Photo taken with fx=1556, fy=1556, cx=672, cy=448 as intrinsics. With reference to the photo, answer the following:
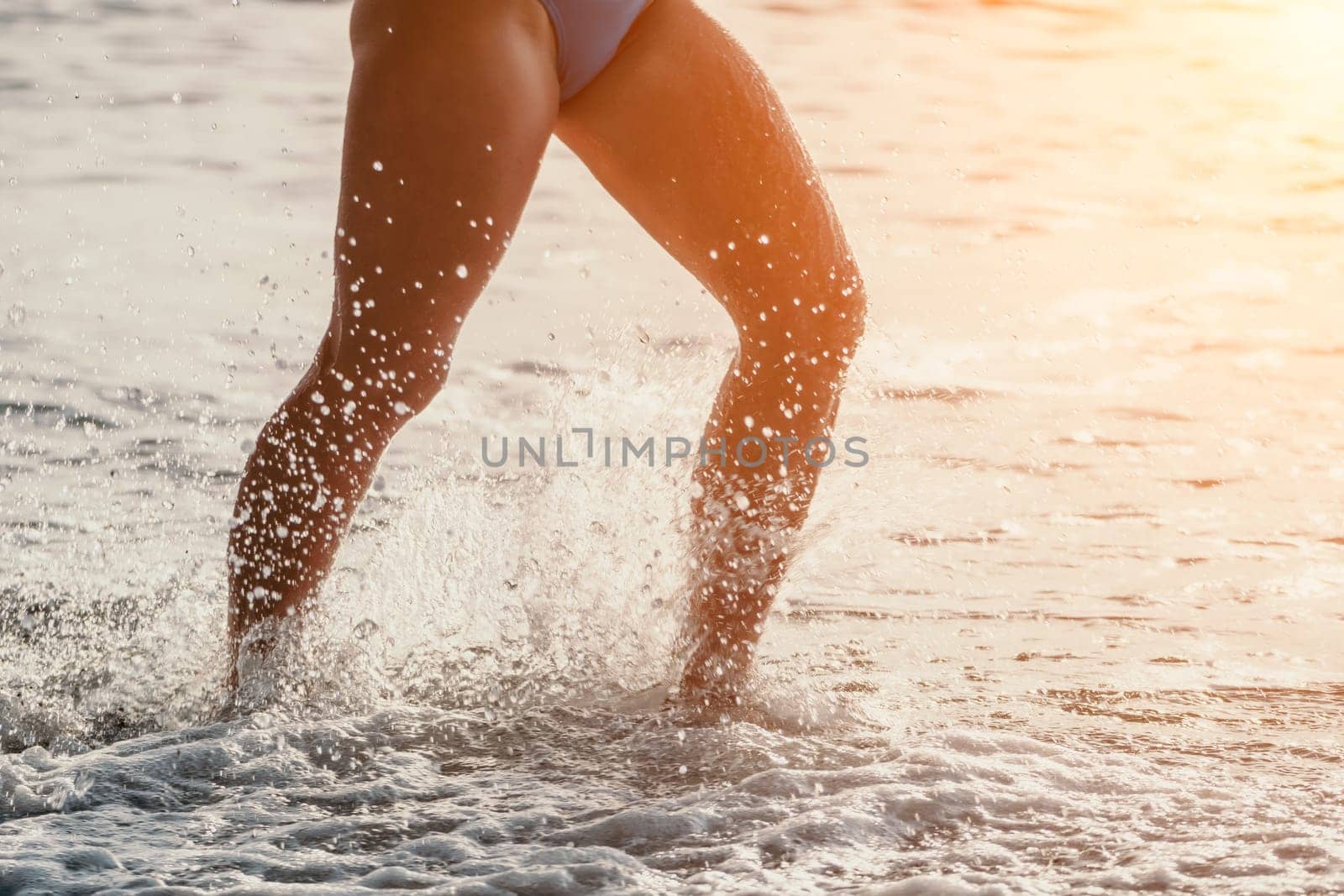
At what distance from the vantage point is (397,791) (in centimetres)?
158

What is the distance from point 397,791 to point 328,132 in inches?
206

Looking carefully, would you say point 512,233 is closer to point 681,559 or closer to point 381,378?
point 381,378

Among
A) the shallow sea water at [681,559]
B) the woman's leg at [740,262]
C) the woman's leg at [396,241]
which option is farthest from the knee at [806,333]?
the woman's leg at [396,241]

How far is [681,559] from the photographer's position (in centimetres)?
203

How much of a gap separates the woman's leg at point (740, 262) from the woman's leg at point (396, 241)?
17cm

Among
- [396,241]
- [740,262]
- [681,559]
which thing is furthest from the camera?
[681,559]

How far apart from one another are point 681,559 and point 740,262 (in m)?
0.40

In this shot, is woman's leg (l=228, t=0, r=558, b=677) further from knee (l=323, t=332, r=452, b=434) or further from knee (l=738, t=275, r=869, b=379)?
knee (l=738, t=275, r=869, b=379)

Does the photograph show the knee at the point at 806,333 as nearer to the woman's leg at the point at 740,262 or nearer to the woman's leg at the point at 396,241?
the woman's leg at the point at 740,262

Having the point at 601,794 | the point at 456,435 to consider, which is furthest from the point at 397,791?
the point at 456,435

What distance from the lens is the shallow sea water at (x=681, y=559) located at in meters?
1.47

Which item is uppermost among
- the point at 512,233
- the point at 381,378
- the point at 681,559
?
the point at 512,233

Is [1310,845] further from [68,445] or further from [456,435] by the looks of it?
[68,445]

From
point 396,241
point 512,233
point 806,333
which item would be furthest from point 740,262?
point 396,241
